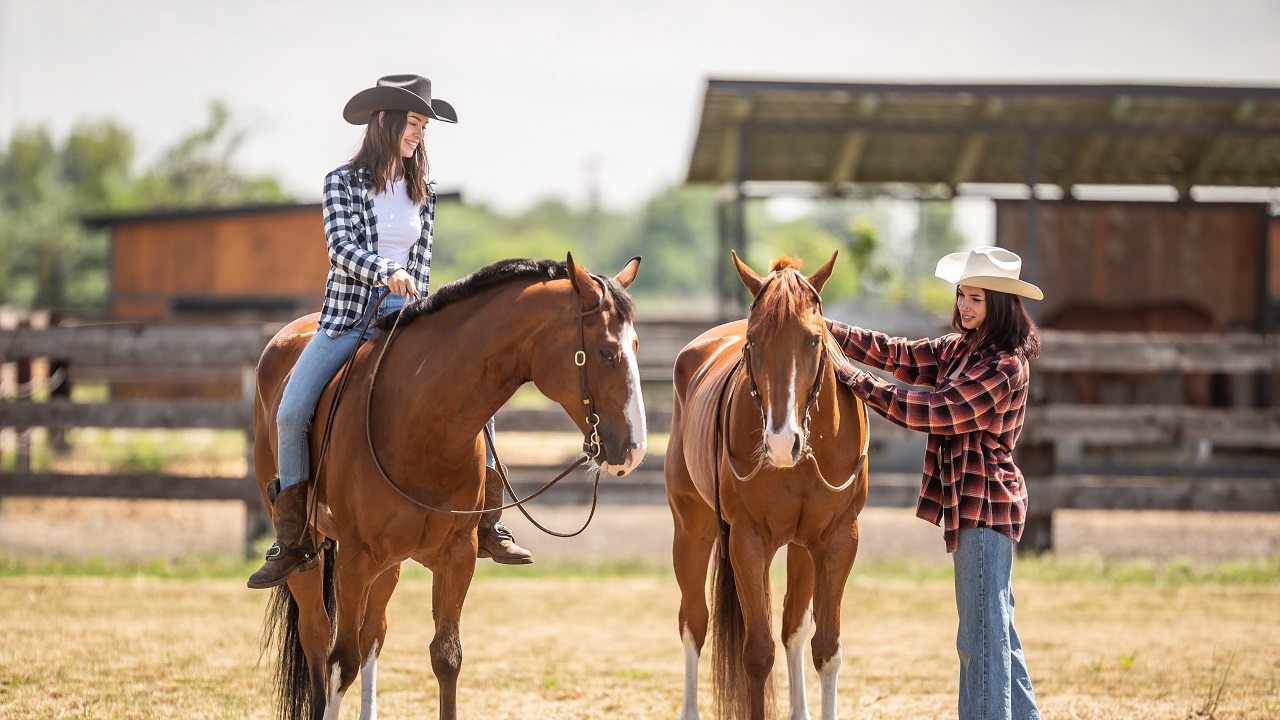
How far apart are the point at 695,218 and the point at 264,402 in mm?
120896

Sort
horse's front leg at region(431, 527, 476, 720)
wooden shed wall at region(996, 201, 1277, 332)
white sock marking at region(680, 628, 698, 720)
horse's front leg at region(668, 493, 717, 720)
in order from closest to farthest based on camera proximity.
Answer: horse's front leg at region(431, 527, 476, 720)
white sock marking at region(680, 628, 698, 720)
horse's front leg at region(668, 493, 717, 720)
wooden shed wall at region(996, 201, 1277, 332)

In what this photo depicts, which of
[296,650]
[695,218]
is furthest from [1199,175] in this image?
[695,218]

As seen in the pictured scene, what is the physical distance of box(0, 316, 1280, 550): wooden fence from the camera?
922 cm

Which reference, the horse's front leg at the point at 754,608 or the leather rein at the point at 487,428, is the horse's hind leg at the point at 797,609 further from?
the leather rein at the point at 487,428

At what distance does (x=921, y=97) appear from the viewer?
1238 cm

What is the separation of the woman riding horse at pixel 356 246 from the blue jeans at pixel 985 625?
1.93 meters

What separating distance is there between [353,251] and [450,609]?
145cm

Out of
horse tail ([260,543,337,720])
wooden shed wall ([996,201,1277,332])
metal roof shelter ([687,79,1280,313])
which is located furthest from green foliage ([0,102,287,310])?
horse tail ([260,543,337,720])

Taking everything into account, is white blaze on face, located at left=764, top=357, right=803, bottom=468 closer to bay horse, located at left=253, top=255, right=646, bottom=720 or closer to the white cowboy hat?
bay horse, located at left=253, top=255, right=646, bottom=720

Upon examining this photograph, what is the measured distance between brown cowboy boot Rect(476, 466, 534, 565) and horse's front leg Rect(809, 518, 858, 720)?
4.03ft

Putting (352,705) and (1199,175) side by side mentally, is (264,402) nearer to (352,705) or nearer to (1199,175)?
(352,705)

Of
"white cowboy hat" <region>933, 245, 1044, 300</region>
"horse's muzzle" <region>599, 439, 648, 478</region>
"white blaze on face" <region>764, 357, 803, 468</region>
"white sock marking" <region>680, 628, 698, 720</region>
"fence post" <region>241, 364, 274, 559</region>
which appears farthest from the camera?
"fence post" <region>241, 364, 274, 559</region>

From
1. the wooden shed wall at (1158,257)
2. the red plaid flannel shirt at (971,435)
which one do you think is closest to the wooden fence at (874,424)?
the red plaid flannel shirt at (971,435)

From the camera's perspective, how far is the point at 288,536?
448cm
